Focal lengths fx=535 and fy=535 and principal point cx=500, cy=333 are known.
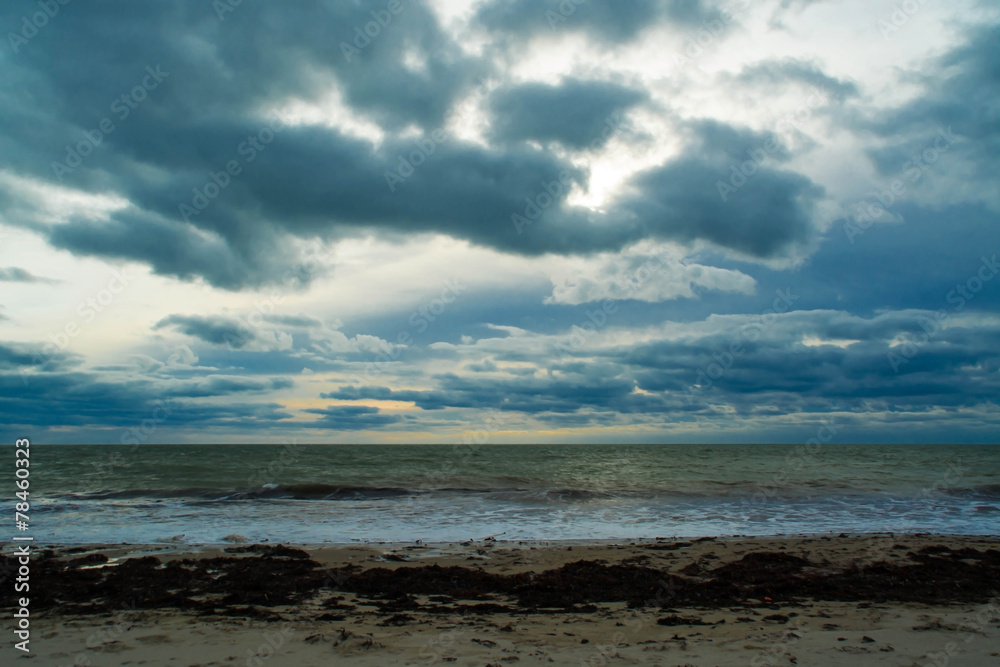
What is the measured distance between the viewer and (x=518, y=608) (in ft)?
27.7

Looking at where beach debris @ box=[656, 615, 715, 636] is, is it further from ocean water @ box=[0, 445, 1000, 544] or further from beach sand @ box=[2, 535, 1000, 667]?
ocean water @ box=[0, 445, 1000, 544]

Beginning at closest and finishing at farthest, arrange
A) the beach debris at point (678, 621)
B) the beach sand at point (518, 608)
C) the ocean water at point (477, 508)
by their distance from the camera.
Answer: the beach sand at point (518, 608)
the beach debris at point (678, 621)
the ocean water at point (477, 508)

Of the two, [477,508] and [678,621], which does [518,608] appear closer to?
[678,621]

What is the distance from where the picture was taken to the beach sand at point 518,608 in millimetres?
6445

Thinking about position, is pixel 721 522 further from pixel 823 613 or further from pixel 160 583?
pixel 160 583

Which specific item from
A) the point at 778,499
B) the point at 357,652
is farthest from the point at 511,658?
the point at 778,499

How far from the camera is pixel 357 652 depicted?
252 inches

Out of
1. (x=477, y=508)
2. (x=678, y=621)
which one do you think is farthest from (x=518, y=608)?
(x=477, y=508)

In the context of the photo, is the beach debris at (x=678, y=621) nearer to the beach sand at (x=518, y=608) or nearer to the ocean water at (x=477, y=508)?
the beach sand at (x=518, y=608)

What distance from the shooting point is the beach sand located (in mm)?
6445

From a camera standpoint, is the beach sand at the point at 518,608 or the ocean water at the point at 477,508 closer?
the beach sand at the point at 518,608

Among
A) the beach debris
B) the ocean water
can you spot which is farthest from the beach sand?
the ocean water

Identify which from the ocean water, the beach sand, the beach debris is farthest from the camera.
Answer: the ocean water

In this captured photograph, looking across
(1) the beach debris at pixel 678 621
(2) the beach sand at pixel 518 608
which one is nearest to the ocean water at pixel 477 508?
(2) the beach sand at pixel 518 608
